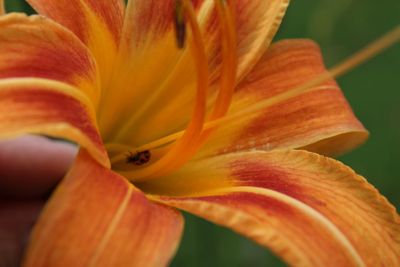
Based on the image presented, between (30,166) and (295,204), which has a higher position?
(295,204)

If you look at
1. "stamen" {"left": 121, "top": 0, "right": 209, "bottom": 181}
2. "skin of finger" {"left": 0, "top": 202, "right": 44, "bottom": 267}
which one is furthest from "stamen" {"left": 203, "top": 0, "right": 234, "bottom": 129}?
"skin of finger" {"left": 0, "top": 202, "right": 44, "bottom": 267}

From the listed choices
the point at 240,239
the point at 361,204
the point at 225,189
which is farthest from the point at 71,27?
the point at 240,239

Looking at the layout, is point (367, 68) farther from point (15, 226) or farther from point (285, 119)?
point (15, 226)

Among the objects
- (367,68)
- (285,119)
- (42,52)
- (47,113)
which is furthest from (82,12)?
(367,68)

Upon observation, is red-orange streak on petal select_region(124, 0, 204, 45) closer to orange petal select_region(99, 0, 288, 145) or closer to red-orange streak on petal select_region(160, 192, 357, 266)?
orange petal select_region(99, 0, 288, 145)

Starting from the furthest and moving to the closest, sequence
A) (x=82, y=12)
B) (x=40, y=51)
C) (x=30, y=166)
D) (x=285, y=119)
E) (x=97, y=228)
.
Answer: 1. (x=30, y=166)
2. (x=285, y=119)
3. (x=82, y=12)
4. (x=40, y=51)
5. (x=97, y=228)
